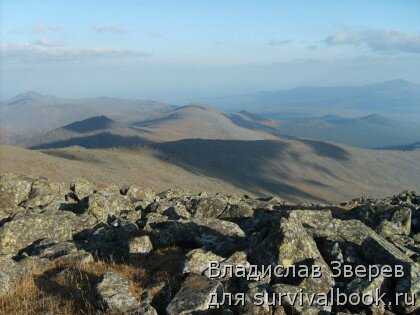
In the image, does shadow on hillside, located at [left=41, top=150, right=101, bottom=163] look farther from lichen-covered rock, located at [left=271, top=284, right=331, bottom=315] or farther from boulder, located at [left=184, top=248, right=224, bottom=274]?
lichen-covered rock, located at [left=271, top=284, right=331, bottom=315]

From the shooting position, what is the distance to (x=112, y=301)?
419 inches

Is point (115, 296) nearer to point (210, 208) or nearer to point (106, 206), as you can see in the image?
point (210, 208)

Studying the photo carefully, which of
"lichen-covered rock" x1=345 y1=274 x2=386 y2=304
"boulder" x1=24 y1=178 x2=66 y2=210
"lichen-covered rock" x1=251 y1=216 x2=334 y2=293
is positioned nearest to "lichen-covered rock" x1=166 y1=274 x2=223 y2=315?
"lichen-covered rock" x1=251 y1=216 x2=334 y2=293

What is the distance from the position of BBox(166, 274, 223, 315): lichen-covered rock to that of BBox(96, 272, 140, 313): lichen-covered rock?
1143 mm

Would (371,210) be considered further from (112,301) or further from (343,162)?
(343,162)

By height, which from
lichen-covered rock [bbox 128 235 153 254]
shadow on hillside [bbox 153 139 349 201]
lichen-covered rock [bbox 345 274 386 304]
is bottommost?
shadow on hillside [bbox 153 139 349 201]

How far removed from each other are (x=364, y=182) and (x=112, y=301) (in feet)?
553

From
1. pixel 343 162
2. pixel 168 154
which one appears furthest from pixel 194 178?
pixel 343 162

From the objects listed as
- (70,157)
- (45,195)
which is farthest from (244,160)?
(45,195)

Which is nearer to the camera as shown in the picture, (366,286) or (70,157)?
(366,286)

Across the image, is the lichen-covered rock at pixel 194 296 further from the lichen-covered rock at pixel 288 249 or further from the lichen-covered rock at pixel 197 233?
the lichen-covered rock at pixel 197 233

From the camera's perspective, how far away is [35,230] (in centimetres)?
1942

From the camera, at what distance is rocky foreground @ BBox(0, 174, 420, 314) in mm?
10680

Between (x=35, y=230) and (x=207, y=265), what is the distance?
11196mm
